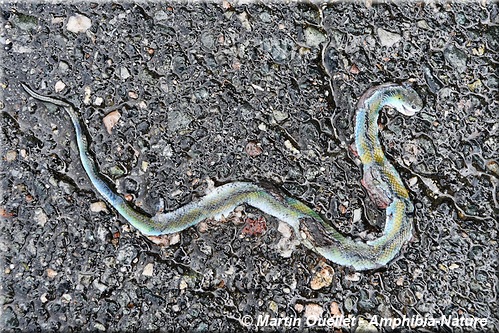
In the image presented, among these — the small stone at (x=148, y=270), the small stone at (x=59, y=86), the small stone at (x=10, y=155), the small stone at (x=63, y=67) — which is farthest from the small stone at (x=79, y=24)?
the small stone at (x=148, y=270)

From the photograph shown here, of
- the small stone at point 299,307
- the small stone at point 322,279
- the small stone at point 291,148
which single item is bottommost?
the small stone at point 299,307

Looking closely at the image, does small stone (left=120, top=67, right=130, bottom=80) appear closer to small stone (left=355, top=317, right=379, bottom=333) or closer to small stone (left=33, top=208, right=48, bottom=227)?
small stone (left=33, top=208, right=48, bottom=227)

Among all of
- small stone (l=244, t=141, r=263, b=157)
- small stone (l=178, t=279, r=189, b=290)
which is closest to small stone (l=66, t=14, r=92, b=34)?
small stone (l=244, t=141, r=263, b=157)

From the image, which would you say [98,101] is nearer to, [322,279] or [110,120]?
[110,120]

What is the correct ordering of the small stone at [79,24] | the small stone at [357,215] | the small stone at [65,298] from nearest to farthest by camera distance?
the small stone at [65,298] < the small stone at [357,215] < the small stone at [79,24]

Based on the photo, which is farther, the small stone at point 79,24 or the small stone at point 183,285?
the small stone at point 79,24

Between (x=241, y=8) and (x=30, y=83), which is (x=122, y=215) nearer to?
(x=30, y=83)

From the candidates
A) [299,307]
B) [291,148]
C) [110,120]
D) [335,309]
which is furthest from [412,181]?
[110,120]

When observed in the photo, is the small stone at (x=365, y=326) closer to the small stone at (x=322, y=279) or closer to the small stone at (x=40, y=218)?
the small stone at (x=322, y=279)
